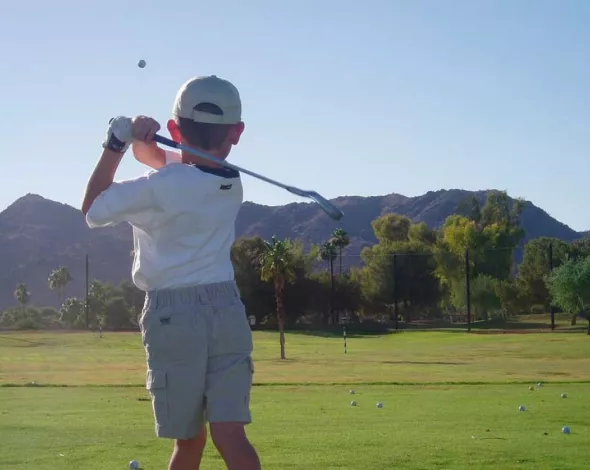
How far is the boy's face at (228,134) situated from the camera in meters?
5.00

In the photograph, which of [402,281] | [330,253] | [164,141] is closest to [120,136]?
[164,141]

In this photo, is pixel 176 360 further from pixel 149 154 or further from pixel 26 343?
pixel 26 343

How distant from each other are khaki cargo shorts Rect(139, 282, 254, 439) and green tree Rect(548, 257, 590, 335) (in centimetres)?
7022

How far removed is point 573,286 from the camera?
72.7 meters

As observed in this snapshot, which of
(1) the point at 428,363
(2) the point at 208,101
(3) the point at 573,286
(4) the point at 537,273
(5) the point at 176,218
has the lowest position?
(1) the point at 428,363

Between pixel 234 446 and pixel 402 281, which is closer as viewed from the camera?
pixel 234 446

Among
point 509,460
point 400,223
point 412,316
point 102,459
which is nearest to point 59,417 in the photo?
point 102,459

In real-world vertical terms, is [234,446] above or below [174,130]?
→ below

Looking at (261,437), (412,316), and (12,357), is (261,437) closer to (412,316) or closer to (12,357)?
(12,357)

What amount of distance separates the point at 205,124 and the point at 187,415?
1.41m

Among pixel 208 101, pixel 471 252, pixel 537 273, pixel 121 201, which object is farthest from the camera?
pixel 471 252

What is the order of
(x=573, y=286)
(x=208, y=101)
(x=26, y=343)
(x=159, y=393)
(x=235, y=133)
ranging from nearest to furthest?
(x=159, y=393), (x=208, y=101), (x=235, y=133), (x=573, y=286), (x=26, y=343)

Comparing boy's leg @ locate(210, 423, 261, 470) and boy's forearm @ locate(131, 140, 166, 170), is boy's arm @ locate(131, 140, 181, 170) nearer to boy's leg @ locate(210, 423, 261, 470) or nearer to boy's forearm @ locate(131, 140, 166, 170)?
boy's forearm @ locate(131, 140, 166, 170)

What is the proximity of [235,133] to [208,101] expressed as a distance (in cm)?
22
